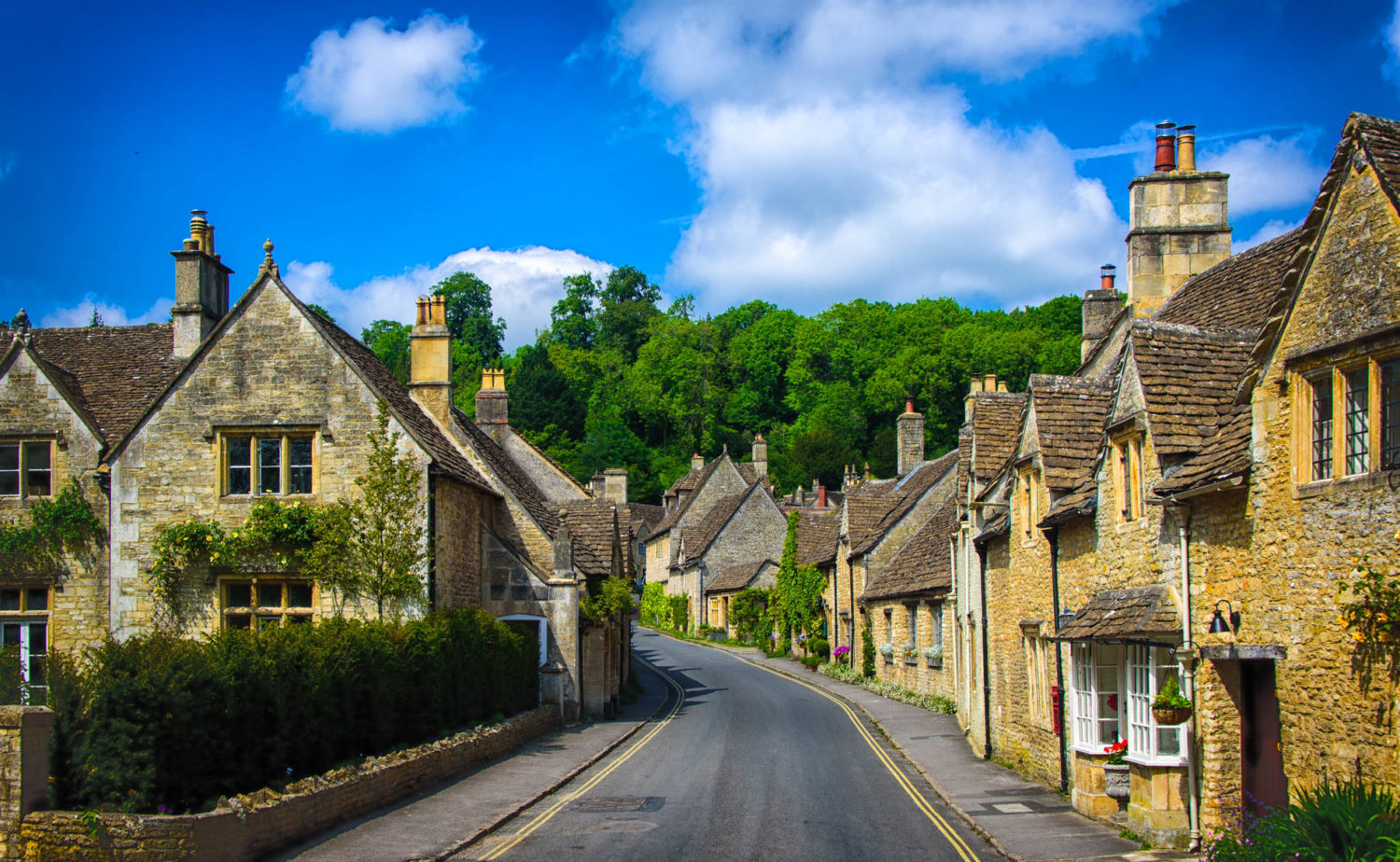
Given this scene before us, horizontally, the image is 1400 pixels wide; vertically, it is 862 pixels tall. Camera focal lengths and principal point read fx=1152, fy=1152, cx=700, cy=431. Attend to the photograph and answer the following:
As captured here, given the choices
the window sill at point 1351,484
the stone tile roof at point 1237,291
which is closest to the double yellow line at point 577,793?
the window sill at point 1351,484

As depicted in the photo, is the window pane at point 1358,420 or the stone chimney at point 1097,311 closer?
the window pane at point 1358,420

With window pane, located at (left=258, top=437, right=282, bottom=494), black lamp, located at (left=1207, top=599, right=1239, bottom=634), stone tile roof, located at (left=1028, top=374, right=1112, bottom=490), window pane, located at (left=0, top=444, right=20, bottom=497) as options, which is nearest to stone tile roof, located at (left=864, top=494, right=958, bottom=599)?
stone tile roof, located at (left=1028, top=374, right=1112, bottom=490)

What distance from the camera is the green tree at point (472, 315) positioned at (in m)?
111

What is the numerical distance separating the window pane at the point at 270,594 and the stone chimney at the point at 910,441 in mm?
29865

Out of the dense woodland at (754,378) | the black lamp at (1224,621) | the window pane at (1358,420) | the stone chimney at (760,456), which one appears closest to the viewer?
the window pane at (1358,420)

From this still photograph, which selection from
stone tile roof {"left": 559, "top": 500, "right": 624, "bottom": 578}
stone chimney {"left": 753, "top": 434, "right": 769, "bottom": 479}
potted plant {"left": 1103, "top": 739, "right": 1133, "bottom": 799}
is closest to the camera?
potted plant {"left": 1103, "top": 739, "right": 1133, "bottom": 799}

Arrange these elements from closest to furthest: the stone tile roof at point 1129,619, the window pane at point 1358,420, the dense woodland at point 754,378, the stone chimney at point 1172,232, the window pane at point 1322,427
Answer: the window pane at point 1358,420 < the window pane at point 1322,427 < the stone tile roof at point 1129,619 < the stone chimney at point 1172,232 < the dense woodland at point 754,378

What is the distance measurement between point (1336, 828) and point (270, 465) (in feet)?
64.1

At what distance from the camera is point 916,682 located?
32.3 meters

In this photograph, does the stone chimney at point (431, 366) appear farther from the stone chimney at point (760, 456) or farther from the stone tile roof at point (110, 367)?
the stone chimney at point (760, 456)

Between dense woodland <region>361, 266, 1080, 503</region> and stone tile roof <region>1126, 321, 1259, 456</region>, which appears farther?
dense woodland <region>361, 266, 1080, 503</region>

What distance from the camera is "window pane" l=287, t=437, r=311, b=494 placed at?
2266 centimetres

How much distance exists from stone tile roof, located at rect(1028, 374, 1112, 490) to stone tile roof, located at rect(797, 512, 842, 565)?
2501 centimetres

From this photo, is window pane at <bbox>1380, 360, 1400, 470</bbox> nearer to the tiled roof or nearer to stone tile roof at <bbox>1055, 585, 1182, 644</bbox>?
stone tile roof at <bbox>1055, 585, 1182, 644</bbox>
